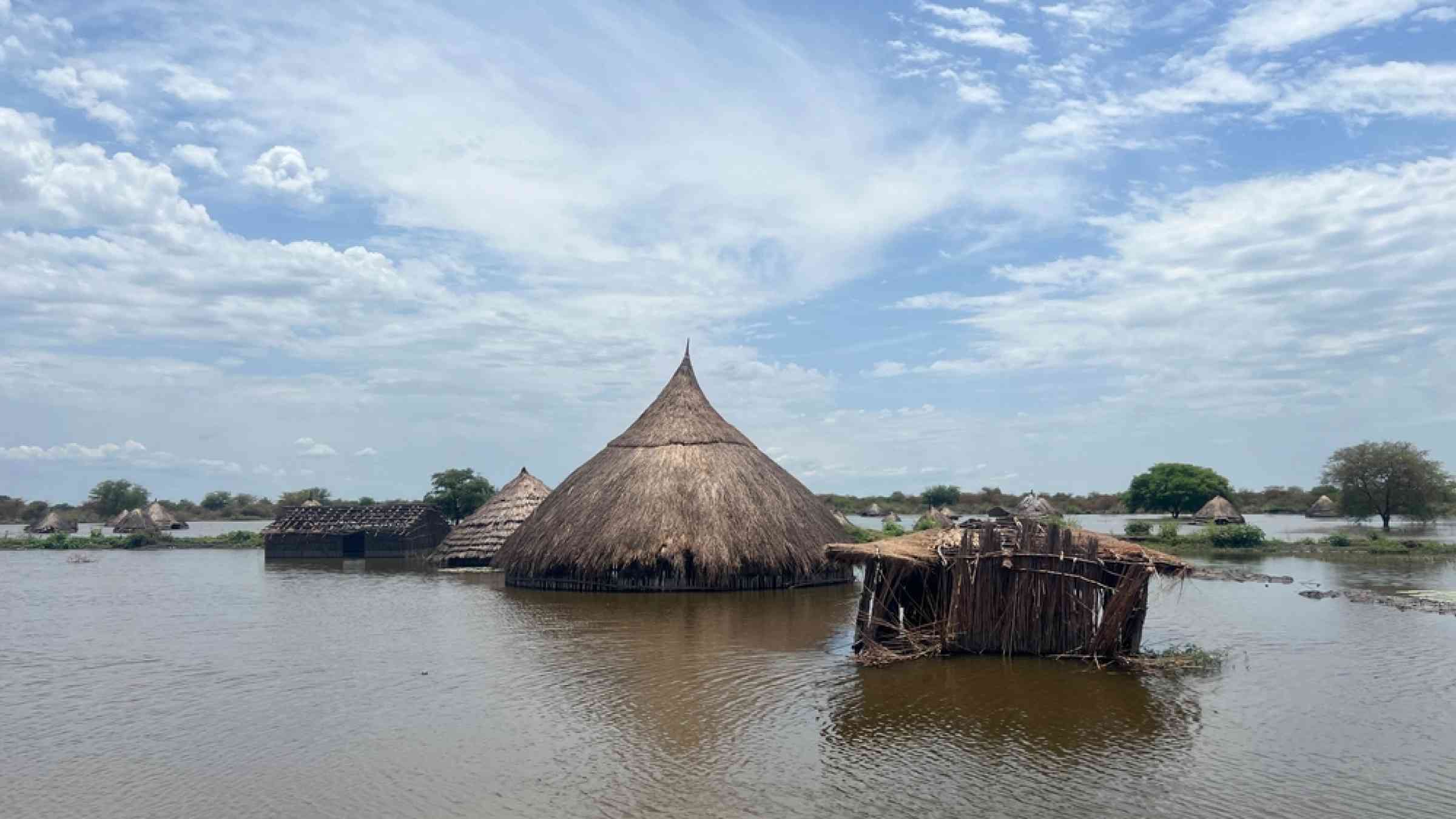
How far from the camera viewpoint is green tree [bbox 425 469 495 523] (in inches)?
1724

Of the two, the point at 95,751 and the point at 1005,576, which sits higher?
the point at 1005,576

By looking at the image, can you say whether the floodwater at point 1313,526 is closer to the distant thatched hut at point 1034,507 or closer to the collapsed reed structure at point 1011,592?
the distant thatched hut at point 1034,507

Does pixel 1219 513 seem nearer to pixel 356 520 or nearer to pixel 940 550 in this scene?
pixel 356 520

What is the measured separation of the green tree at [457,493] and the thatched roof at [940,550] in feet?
105

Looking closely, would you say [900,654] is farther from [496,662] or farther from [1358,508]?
[1358,508]

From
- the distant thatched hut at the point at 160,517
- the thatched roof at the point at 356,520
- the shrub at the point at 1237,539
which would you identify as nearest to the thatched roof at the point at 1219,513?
the shrub at the point at 1237,539

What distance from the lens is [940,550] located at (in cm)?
1342

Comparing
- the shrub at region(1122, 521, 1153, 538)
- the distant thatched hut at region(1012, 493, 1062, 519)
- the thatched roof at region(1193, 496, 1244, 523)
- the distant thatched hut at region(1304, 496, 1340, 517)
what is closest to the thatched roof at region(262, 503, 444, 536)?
the distant thatched hut at region(1012, 493, 1062, 519)

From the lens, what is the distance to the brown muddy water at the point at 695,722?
26.9 feet

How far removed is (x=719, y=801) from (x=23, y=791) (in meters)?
5.50

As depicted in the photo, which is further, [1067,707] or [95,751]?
[1067,707]

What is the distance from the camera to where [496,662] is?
45.5 feet

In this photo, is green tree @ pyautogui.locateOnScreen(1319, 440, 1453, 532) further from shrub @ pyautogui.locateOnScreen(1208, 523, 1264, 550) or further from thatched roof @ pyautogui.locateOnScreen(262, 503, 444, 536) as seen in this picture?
thatched roof @ pyautogui.locateOnScreen(262, 503, 444, 536)

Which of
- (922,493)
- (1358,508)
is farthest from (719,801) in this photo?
(922,493)
